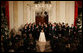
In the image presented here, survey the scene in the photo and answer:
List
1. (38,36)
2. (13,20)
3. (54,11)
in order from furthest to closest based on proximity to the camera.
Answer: (54,11) < (13,20) < (38,36)

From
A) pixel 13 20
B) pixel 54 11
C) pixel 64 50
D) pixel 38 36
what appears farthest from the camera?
pixel 54 11

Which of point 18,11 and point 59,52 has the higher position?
point 18,11

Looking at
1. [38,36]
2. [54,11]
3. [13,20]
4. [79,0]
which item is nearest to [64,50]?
[38,36]

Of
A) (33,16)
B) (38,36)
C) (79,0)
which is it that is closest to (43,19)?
(33,16)

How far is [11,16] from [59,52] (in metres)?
7.03

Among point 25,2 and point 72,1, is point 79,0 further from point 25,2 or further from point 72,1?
point 25,2

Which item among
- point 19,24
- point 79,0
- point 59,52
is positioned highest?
point 79,0

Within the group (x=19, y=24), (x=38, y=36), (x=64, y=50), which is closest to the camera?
(x=64, y=50)

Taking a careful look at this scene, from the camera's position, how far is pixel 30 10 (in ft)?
47.2

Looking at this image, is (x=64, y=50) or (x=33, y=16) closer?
(x=64, y=50)

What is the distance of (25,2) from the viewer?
1414 centimetres

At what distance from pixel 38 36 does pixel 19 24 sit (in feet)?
9.72

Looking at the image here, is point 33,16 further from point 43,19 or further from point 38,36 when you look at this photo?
point 38,36

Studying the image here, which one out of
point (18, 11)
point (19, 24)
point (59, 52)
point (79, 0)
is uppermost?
point (79, 0)
